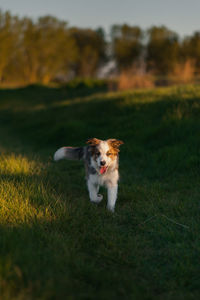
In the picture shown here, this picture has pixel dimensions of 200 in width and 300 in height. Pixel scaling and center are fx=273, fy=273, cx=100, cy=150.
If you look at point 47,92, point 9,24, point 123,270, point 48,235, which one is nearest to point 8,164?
point 48,235

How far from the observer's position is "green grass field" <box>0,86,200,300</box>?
227 centimetres

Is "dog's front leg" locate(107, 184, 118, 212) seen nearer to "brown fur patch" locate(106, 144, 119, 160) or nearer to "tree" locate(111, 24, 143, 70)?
"brown fur patch" locate(106, 144, 119, 160)

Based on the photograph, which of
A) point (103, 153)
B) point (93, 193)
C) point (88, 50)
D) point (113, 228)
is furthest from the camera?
point (88, 50)

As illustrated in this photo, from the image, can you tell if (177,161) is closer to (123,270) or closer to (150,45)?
(123,270)

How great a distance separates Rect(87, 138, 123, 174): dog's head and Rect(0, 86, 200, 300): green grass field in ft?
2.10

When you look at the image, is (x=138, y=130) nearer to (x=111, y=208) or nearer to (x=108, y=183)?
(x=108, y=183)

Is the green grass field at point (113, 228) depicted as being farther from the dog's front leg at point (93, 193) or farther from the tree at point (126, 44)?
the tree at point (126, 44)

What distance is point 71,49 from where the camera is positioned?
46.2 metres

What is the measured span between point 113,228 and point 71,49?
4660 cm

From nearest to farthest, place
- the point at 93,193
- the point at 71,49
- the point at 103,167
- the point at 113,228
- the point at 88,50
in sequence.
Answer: the point at 113,228 → the point at 103,167 → the point at 93,193 → the point at 71,49 → the point at 88,50

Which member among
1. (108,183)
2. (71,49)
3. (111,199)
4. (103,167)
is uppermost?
(71,49)

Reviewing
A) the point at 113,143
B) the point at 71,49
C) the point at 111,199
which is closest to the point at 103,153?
the point at 113,143

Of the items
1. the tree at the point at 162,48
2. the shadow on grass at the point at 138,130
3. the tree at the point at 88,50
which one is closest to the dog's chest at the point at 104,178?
the shadow on grass at the point at 138,130

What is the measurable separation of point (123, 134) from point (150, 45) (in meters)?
47.8
